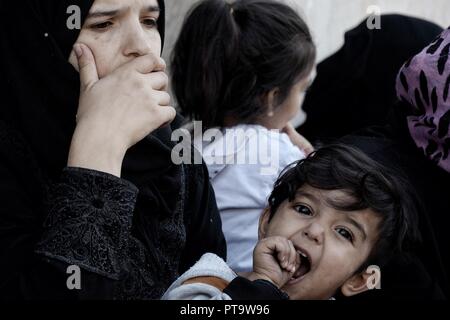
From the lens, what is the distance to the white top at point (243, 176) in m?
2.60

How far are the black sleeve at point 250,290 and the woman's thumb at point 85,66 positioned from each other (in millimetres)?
561

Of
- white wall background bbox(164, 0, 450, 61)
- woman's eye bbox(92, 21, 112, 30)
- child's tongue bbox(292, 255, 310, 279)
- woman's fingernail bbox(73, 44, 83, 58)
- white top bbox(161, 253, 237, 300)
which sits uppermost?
woman's eye bbox(92, 21, 112, 30)

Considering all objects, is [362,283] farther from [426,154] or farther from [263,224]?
[426,154]

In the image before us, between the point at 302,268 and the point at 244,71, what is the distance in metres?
1.05

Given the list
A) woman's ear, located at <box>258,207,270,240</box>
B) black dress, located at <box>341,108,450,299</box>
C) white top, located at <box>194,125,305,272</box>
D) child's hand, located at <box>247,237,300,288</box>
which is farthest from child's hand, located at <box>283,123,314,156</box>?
child's hand, located at <box>247,237,300,288</box>

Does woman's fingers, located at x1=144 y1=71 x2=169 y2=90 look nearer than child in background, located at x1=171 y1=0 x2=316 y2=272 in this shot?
Yes

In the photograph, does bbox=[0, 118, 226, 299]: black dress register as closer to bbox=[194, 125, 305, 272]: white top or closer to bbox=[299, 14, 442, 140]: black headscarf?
bbox=[194, 125, 305, 272]: white top

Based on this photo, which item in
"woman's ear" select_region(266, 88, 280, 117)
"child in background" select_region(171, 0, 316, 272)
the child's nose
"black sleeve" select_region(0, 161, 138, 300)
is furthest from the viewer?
"woman's ear" select_region(266, 88, 280, 117)

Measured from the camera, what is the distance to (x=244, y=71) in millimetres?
2953

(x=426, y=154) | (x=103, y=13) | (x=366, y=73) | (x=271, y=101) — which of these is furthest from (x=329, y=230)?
(x=366, y=73)

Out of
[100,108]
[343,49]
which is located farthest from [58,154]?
[343,49]

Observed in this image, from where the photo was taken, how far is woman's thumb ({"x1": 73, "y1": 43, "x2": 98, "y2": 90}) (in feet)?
6.21

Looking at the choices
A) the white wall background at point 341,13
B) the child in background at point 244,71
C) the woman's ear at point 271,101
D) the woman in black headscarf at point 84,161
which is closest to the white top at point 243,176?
the child in background at point 244,71

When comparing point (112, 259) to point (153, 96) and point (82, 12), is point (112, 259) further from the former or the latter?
point (82, 12)
